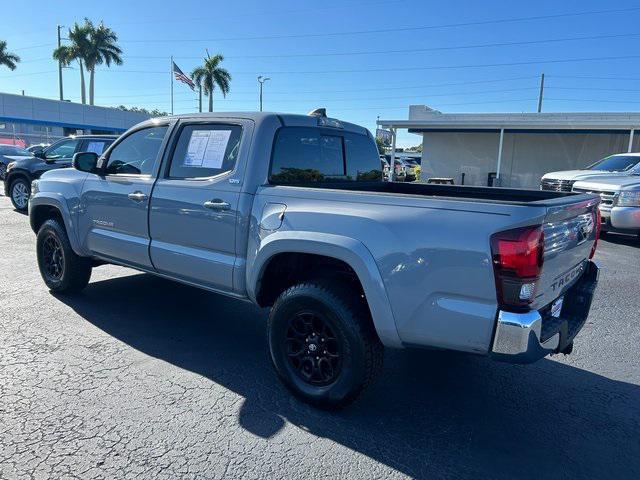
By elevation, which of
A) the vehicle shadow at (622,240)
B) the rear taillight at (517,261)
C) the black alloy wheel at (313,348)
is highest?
the rear taillight at (517,261)

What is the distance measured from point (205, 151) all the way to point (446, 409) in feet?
8.62

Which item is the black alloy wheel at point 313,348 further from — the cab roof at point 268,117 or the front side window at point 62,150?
the front side window at point 62,150

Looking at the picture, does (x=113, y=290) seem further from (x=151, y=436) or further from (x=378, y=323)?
(x=378, y=323)

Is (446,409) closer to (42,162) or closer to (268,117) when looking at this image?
(268,117)

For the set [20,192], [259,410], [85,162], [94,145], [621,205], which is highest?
[94,145]

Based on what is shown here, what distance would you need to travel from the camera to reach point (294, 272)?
3.50 m

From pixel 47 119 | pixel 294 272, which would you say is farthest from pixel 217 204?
pixel 47 119

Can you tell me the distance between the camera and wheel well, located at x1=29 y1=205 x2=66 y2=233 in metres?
5.18

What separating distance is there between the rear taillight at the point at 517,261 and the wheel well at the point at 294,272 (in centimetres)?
96

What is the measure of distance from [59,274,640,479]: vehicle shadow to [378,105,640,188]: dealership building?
55.0ft

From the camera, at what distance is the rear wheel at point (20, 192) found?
11406mm

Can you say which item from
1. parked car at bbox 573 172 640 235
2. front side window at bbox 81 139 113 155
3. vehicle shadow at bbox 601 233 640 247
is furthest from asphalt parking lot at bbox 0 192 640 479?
front side window at bbox 81 139 113 155

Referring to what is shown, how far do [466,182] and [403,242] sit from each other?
2035 cm

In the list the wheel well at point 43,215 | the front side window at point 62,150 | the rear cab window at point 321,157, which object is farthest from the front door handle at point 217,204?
the front side window at point 62,150
